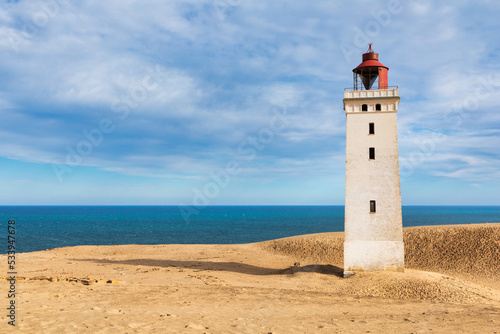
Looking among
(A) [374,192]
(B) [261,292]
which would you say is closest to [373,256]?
(A) [374,192]

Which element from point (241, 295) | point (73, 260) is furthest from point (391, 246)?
point (73, 260)

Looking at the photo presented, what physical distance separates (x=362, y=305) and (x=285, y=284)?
8533 millimetres

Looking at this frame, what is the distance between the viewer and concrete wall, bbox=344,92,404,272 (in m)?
24.1

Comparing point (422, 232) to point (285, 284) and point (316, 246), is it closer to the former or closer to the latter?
point (316, 246)

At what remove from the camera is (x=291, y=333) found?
→ 11.2 meters

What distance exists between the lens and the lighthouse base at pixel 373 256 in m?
24.0

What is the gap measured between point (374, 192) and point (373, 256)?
4260mm

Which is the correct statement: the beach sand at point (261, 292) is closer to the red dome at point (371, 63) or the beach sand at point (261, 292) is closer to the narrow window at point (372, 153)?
the narrow window at point (372, 153)

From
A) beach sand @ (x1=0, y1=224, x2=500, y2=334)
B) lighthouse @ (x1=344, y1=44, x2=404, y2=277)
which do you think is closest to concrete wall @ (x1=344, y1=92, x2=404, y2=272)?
lighthouse @ (x1=344, y1=44, x2=404, y2=277)

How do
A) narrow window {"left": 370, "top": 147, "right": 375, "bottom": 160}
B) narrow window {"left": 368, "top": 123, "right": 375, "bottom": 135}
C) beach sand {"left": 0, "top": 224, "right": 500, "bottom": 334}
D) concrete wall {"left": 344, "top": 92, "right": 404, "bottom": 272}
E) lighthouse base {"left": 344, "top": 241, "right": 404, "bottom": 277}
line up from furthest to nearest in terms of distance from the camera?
narrow window {"left": 368, "top": 123, "right": 375, "bottom": 135}, narrow window {"left": 370, "top": 147, "right": 375, "bottom": 160}, concrete wall {"left": 344, "top": 92, "right": 404, "bottom": 272}, lighthouse base {"left": 344, "top": 241, "right": 404, "bottom": 277}, beach sand {"left": 0, "top": 224, "right": 500, "bottom": 334}

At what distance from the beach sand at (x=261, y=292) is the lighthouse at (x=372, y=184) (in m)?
1.43

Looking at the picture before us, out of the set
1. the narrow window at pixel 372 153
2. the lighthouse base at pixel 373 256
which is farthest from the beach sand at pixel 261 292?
the narrow window at pixel 372 153

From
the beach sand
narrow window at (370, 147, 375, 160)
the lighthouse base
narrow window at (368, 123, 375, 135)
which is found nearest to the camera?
the beach sand

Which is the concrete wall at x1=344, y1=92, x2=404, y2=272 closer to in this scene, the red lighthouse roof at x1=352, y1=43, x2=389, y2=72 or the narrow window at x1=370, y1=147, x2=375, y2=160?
the narrow window at x1=370, y1=147, x2=375, y2=160
